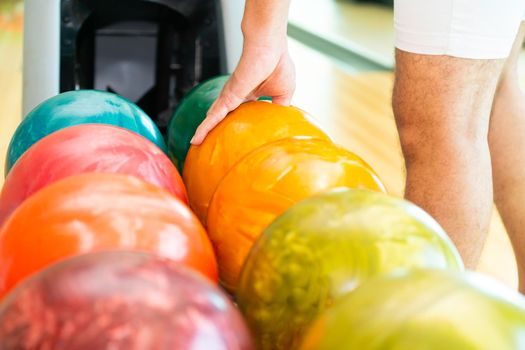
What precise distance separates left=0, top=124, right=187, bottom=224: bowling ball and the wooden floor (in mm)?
1259

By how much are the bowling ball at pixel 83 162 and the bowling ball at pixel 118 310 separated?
1.08 ft

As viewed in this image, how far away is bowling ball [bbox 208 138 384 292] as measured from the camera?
86cm

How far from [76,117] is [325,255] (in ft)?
2.04

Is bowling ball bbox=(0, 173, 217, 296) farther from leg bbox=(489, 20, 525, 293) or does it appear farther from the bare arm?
leg bbox=(489, 20, 525, 293)

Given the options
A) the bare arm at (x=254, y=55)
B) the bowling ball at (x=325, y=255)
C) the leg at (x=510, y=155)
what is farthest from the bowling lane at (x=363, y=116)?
the bowling ball at (x=325, y=255)

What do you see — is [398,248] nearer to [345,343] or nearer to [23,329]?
[345,343]

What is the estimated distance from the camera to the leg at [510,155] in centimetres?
151

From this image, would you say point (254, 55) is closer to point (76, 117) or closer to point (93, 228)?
point (76, 117)

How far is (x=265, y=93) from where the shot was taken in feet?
4.03

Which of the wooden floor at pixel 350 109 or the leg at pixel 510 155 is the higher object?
the leg at pixel 510 155

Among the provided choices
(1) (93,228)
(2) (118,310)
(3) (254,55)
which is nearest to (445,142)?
A: (3) (254,55)

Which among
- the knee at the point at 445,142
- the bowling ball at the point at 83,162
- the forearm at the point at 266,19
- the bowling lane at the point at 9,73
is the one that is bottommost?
the bowling lane at the point at 9,73

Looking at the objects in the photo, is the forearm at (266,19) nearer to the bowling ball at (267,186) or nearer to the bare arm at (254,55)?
the bare arm at (254,55)

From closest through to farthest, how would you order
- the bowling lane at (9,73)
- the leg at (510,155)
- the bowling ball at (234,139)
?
the bowling ball at (234,139)
the leg at (510,155)
the bowling lane at (9,73)
